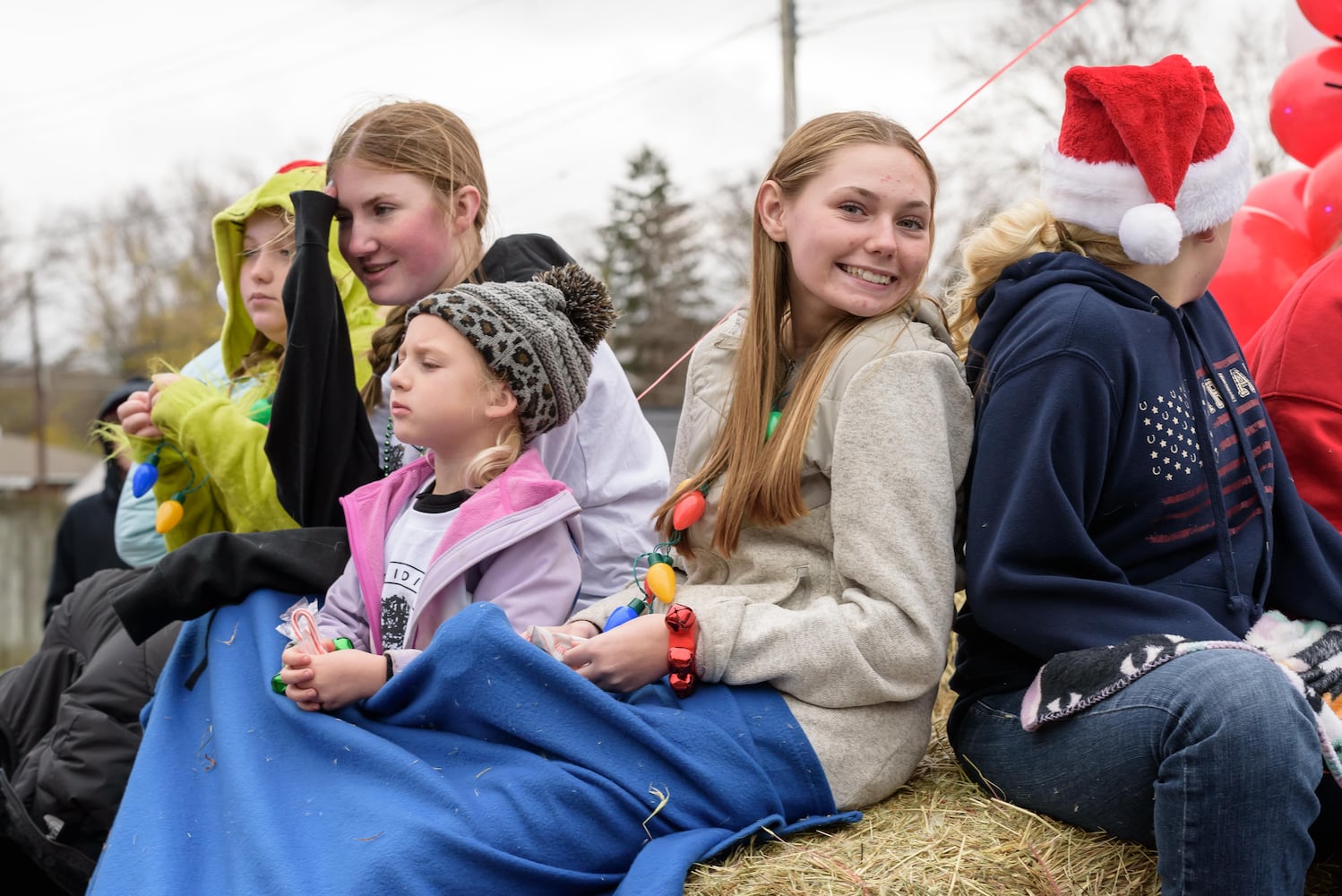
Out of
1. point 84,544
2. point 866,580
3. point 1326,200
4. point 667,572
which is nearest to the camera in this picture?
point 866,580

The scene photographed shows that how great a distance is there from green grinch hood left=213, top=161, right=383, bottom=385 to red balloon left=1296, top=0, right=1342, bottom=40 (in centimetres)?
341

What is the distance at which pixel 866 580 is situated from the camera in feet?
7.65

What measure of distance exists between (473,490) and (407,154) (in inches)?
37.7

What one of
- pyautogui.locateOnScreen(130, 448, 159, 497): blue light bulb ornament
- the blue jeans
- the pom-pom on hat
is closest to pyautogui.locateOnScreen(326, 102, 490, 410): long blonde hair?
the pom-pom on hat

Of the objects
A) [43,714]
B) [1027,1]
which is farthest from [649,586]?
[1027,1]

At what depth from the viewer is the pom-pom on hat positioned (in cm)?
273

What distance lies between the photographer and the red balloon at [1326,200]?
4129 mm

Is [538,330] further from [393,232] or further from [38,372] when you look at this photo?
[38,372]

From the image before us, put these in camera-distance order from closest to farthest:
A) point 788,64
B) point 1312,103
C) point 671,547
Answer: point 671,547
point 1312,103
point 788,64

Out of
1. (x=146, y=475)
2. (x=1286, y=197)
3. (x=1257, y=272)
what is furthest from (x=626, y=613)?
(x=1286, y=197)

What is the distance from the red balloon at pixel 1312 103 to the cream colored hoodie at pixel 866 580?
2850 millimetres

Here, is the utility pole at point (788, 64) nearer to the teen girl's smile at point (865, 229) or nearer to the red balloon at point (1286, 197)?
the red balloon at point (1286, 197)

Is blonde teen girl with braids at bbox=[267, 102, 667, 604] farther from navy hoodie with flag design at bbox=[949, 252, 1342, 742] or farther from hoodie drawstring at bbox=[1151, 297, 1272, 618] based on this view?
hoodie drawstring at bbox=[1151, 297, 1272, 618]

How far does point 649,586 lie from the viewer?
2588 mm
